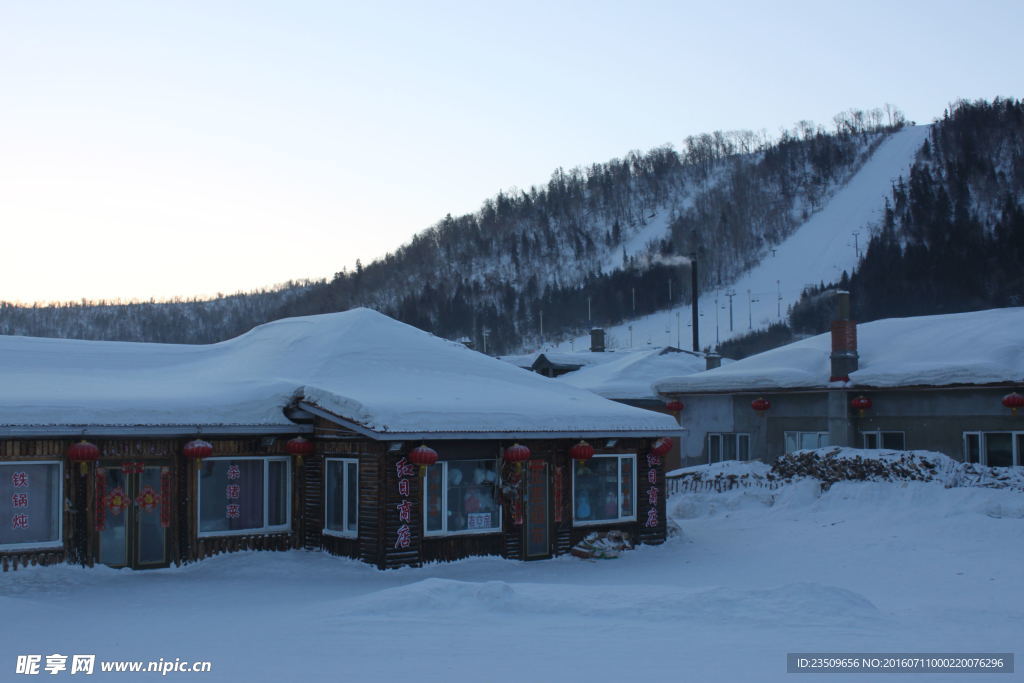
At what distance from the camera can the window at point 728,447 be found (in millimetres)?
29328

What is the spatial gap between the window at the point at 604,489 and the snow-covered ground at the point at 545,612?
1018 mm

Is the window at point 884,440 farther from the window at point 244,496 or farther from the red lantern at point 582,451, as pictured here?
the window at point 244,496

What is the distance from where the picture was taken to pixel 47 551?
15492 millimetres

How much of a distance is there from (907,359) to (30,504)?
20.8 meters

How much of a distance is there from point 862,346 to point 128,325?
7000 inches

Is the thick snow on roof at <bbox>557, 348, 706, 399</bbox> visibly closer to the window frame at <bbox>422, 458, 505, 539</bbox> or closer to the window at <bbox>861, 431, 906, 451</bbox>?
the window at <bbox>861, 431, 906, 451</bbox>

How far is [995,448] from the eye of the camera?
24.0 metres

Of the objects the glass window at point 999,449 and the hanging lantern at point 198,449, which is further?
the glass window at point 999,449

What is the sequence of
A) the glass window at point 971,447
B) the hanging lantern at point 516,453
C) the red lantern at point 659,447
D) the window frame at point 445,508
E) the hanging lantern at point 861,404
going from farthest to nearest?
the hanging lantern at point 861,404 → the glass window at point 971,447 → the red lantern at point 659,447 → the hanging lantern at point 516,453 → the window frame at point 445,508

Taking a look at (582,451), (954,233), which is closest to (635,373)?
(582,451)

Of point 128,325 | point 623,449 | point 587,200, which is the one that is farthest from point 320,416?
point 128,325

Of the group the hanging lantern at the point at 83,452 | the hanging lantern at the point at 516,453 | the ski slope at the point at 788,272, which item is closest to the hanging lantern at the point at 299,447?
the hanging lantern at the point at 83,452

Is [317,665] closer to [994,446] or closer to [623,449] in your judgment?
[623,449]

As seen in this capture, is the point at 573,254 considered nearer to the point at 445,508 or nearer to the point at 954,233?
the point at 954,233
